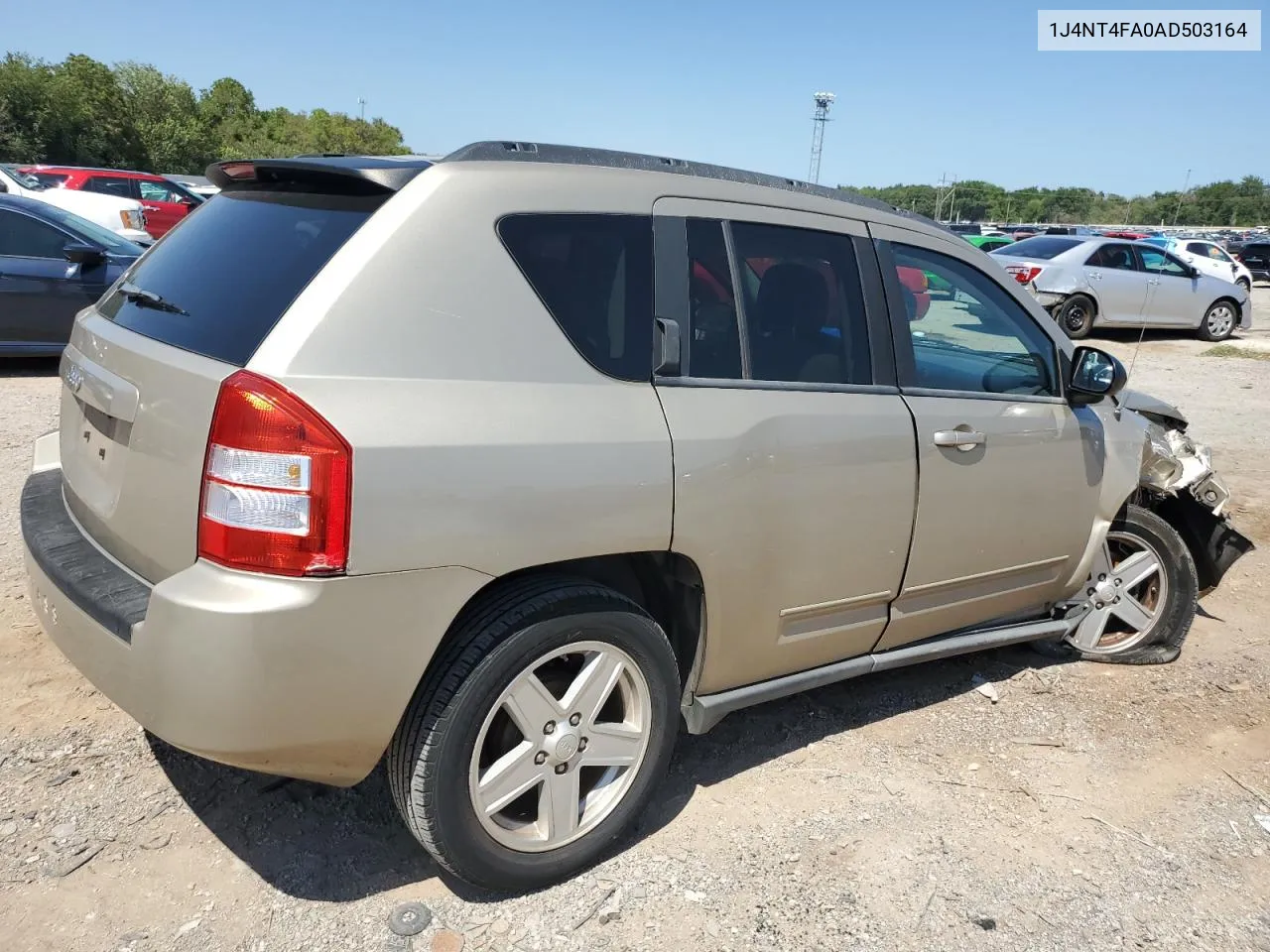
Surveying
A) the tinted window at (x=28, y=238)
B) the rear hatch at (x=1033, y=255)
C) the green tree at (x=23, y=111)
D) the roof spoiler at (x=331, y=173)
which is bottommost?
the tinted window at (x=28, y=238)

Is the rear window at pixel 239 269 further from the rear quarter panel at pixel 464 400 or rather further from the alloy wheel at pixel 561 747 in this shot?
the alloy wheel at pixel 561 747

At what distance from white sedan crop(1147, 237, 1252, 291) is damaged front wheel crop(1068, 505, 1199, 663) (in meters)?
22.0

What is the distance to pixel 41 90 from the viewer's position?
4747 centimetres

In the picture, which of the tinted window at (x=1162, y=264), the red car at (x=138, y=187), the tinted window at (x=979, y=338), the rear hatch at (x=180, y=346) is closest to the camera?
the rear hatch at (x=180, y=346)

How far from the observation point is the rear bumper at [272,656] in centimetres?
202

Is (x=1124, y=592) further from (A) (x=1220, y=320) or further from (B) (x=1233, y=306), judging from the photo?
(B) (x=1233, y=306)

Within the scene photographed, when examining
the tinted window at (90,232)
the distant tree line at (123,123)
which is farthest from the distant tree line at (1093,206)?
the tinted window at (90,232)

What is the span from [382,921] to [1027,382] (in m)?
2.78

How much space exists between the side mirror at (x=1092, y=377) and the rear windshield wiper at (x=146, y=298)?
299 centimetres

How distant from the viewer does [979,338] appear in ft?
11.6

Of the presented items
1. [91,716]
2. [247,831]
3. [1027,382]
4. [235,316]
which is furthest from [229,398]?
[1027,382]

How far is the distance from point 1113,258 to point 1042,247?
1100 millimetres

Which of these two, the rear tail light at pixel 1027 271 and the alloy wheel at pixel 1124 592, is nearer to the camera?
the alloy wheel at pixel 1124 592

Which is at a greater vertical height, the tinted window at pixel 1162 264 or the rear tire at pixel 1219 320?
the tinted window at pixel 1162 264
